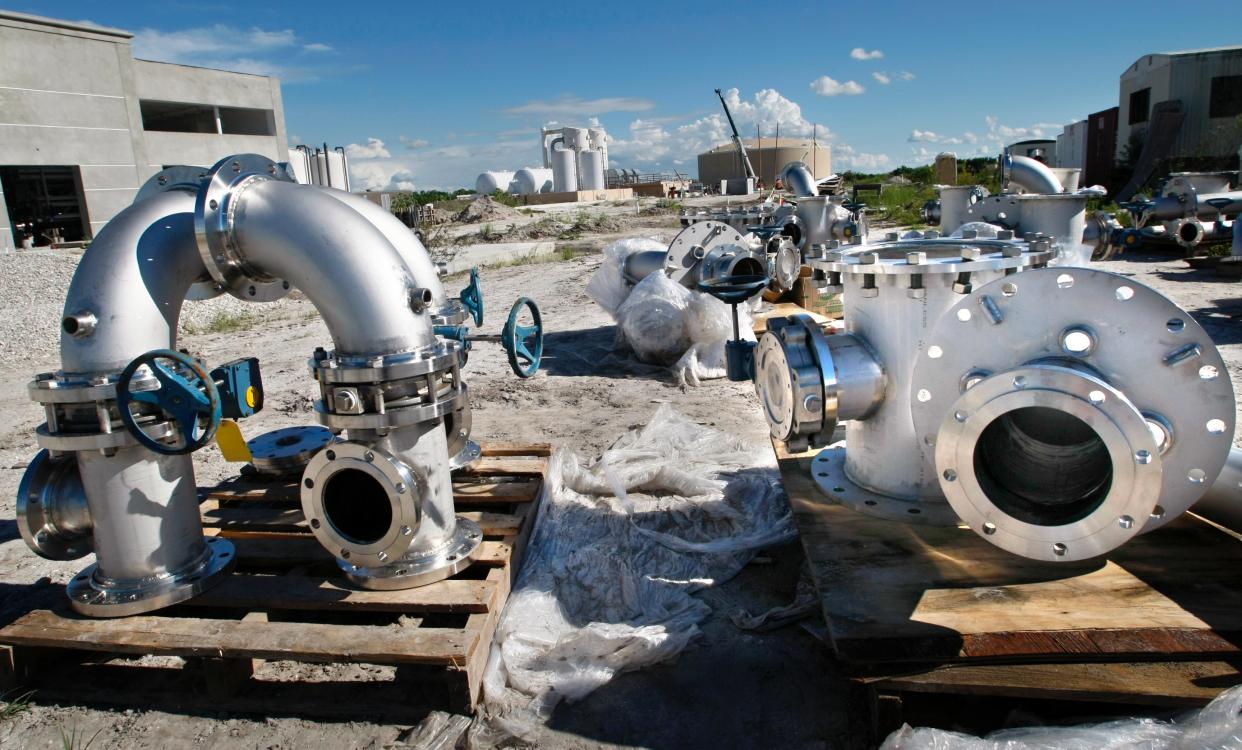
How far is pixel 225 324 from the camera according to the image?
23.7 ft

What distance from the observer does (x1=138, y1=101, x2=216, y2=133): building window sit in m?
21.9

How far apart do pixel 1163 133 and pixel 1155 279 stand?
1375 centimetres

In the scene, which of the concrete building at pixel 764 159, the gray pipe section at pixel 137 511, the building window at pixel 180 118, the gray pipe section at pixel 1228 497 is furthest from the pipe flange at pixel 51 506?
the concrete building at pixel 764 159

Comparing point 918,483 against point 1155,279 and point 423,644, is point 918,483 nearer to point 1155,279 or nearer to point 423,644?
point 423,644

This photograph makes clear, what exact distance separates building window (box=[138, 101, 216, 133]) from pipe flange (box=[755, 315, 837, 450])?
24210 millimetres

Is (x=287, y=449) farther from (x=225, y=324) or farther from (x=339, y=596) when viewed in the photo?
(x=225, y=324)

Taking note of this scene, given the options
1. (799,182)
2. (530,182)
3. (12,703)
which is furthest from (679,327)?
(530,182)

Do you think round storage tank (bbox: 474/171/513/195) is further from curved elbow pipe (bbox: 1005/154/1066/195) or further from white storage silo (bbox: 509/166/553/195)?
curved elbow pipe (bbox: 1005/154/1066/195)

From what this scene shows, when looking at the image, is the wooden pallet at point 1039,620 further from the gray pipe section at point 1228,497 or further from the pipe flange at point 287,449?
the pipe flange at point 287,449

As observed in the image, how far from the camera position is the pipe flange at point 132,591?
1.90m

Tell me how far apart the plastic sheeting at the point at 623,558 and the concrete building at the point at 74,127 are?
56.6 feet

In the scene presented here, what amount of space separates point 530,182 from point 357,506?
3663 centimetres

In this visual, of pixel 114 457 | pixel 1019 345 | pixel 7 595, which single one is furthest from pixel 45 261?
pixel 1019 345

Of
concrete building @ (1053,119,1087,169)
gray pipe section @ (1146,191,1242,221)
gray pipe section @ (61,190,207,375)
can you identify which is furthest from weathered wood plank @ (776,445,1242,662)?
concrete building @ (1053,119,1087,169)
